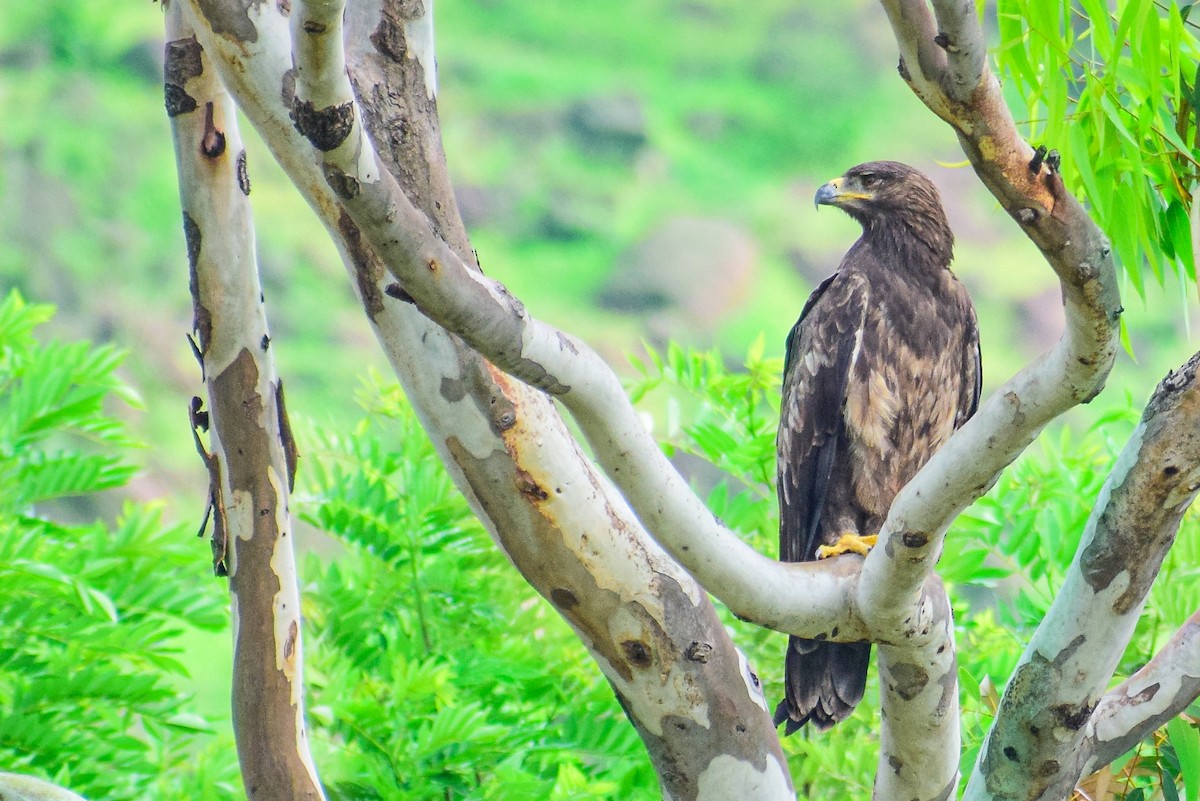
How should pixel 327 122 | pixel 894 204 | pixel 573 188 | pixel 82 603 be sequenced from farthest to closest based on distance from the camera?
pixel 573 188
pixel 894 204
pixel 82 603
pixel 327 122

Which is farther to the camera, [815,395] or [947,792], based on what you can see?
[815,395]

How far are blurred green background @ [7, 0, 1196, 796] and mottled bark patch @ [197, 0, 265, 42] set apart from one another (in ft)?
26.1

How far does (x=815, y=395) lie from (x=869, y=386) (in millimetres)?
135

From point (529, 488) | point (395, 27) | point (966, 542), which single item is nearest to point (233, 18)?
point (395, 27)

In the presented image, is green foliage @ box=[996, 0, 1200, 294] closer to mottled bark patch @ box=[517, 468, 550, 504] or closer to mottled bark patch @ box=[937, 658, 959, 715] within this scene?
mottled bark patch @ box=[937, 658, 959, 715]

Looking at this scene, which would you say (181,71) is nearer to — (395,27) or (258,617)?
(395,27)

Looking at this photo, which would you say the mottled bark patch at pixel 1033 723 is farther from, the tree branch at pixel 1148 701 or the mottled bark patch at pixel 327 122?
the mottled bark patch at pixel 327 122

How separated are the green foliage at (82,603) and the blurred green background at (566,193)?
625 centimetres

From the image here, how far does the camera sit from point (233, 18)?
1.79 metres

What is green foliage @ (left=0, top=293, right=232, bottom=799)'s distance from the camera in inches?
107

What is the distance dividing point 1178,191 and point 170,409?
10.2 m

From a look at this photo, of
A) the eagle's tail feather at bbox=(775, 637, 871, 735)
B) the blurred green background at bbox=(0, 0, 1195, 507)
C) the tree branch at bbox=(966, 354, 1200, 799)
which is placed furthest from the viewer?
the blurred green background at bbox=(0, 0, 1195, 507)

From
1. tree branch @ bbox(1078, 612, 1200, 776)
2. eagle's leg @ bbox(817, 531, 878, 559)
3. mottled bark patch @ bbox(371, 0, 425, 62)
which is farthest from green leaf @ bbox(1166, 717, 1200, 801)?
mottled bark patch @ bbox(371, 0, 425, 62)

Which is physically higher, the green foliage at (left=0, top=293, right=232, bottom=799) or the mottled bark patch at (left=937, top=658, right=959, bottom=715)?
the green foliage at (left=0, top=293, right=232, bottom=799)
